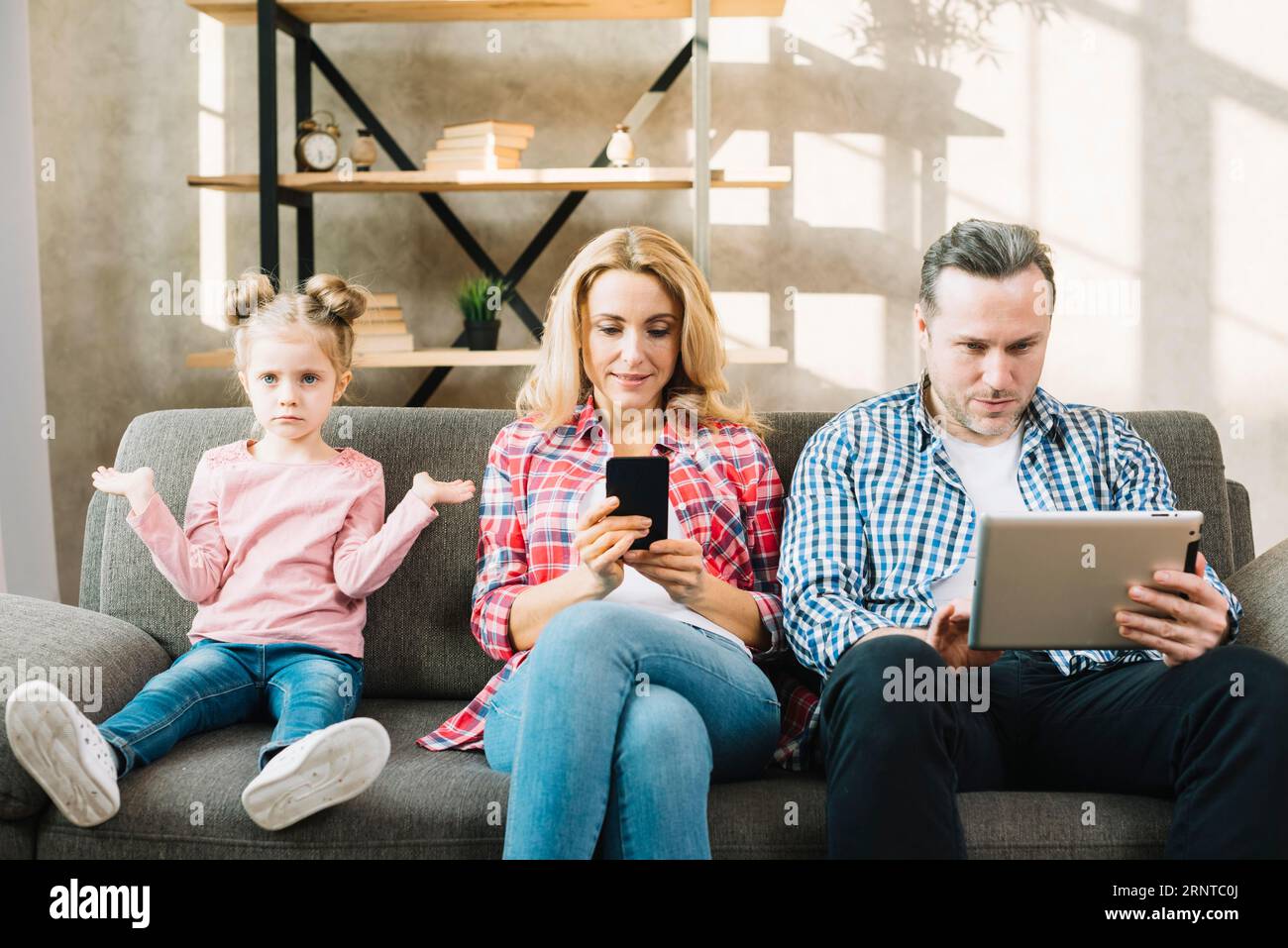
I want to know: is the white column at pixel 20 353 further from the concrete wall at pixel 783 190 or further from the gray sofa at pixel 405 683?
the gray sofa at pixel 405 683

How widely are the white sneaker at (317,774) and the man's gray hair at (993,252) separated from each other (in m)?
0.96

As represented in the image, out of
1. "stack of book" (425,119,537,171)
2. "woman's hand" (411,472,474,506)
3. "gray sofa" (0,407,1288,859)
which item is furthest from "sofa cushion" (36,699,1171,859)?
"stack of book" (425,119,537,171)

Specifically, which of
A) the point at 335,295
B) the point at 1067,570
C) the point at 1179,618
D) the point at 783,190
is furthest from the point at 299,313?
the point at 783,190

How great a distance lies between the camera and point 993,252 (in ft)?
5.34

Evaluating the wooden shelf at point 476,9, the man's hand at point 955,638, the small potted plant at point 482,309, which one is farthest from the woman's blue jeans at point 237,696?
the wooden shelf at point 476,9

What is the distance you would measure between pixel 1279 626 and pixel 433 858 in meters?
1.14

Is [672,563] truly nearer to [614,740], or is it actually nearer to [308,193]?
[614,740]

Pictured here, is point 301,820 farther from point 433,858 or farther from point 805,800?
point 805,800

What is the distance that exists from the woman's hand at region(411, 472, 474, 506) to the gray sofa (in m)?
0.13

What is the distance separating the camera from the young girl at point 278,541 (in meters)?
1.62

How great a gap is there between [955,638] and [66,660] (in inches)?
46.2

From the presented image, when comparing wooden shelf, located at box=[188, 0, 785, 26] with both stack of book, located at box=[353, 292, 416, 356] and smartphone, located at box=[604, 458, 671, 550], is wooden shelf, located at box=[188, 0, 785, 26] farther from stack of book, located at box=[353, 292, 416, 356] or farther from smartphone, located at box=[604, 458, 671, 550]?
smartphone, located at box=[604, 458, 671, 550]

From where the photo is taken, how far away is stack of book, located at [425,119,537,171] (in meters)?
2.92

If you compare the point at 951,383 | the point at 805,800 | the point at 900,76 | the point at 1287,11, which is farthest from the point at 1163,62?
the point at 805,800
